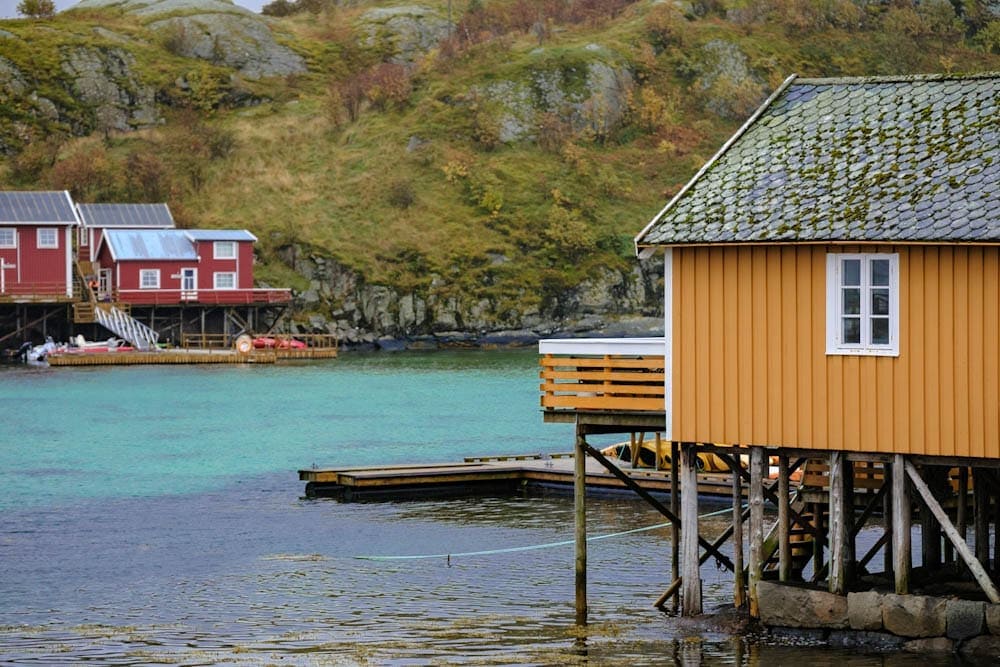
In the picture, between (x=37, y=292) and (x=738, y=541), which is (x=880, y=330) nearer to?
(x=738, y=541)

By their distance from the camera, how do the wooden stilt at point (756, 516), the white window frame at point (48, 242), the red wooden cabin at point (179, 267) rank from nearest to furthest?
the wooden stilt at point (756, 516)
the white window frame at point (48, 242)
the red wooden cabin at point (179, 267)

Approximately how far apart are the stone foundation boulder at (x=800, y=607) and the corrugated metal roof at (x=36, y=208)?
9786 cm

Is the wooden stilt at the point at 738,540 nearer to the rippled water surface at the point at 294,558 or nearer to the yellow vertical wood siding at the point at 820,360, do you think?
the rippled water surface at the point at 294,558

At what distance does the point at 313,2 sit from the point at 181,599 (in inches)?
6432

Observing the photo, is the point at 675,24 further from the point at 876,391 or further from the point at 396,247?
the point at 876,391

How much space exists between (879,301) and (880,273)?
1.34 feet

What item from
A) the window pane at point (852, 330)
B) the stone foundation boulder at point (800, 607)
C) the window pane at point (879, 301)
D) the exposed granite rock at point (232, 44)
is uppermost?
the exposed granite rock at point (232, 44)

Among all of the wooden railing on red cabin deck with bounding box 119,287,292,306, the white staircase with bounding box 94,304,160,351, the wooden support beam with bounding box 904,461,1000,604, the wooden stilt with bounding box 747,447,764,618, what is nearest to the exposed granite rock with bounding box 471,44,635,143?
the wooden railing on red cabin deck with bounding box 119,287,292,306

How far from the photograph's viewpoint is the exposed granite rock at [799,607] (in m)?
25.0

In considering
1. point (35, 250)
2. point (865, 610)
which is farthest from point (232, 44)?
point (865, 610)

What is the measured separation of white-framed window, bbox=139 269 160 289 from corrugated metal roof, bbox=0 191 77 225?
5.90 meters

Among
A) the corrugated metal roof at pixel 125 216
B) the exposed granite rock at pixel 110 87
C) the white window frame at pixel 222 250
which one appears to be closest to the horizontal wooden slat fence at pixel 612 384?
the white window frame at pixel 222 250

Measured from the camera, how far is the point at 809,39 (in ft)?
524

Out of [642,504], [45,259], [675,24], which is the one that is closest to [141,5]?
[675,24]
